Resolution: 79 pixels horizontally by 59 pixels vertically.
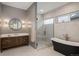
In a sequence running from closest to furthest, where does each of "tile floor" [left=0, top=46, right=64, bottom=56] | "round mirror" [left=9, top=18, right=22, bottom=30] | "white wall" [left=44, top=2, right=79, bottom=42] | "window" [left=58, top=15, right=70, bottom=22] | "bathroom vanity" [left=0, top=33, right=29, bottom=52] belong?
"white wall" [left=44, top=2, right=79, bottom=42] → "window" [left=58, top=15, right=70, bottom=22] → "tile floor" [left=0, top=46, right=64, bottom=56] → "bathroom vanity" [left=0, top=33, right=29, bottom=52] → "round mirror" [left=9, top=18, right=22, bottom=30]

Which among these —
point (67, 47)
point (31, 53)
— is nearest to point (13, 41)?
point (31, 53)

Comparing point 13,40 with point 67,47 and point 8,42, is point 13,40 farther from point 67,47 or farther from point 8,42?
point 67,47

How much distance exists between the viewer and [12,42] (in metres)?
3.25

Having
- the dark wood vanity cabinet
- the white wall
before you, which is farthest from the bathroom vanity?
the white wall

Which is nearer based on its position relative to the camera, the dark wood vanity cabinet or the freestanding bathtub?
the freestanding bathtub

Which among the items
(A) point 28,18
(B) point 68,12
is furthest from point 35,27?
(B) point 68,12

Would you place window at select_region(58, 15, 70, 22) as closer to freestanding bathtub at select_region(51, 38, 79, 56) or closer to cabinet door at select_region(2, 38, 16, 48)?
freestanding bathtub at select_region(51, 38, 79, 56)

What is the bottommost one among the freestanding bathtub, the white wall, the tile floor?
the tile floor

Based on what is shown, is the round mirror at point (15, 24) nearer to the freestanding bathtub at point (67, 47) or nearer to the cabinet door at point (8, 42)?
the cabinet door at point (8, 42)

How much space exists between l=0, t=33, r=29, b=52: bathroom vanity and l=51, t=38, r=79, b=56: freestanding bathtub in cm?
168

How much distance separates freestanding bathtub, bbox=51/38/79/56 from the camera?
225cm

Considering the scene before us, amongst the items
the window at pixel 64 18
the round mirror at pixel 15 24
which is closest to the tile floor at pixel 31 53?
the round mirror at pixel 15 24

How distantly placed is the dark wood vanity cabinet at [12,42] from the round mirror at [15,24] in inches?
20.8

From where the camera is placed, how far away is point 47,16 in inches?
108
